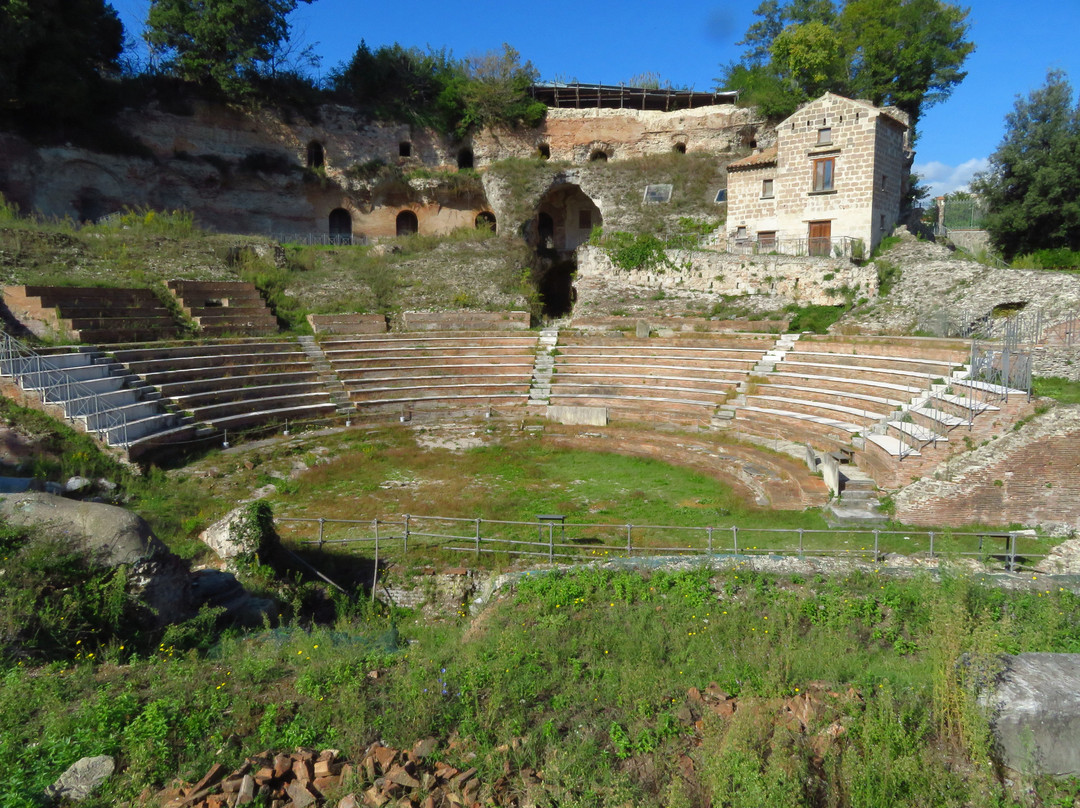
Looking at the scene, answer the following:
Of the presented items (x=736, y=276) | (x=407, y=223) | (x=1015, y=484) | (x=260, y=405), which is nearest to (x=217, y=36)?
(x=407, y=223)

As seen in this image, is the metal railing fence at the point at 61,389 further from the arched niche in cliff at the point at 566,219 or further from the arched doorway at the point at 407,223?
the arched niche in cliff at the point at 566,219

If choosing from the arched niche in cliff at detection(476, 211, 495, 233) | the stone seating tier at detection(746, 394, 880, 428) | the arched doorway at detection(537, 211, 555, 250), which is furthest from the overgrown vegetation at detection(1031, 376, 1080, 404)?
the arched niche in cliff at detection(476, 211, 495, 233)

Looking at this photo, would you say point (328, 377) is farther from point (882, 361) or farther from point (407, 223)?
point (407, 223)

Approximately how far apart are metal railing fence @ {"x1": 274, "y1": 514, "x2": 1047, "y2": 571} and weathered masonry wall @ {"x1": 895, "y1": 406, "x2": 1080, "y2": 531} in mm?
599

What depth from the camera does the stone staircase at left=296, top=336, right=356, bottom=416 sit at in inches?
723

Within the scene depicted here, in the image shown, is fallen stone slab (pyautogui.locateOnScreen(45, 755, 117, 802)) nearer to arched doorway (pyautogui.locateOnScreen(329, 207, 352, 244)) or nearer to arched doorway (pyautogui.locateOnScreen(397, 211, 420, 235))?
arched doorway (pyautogui.locateOnScreen(329, 207, 352, 244))

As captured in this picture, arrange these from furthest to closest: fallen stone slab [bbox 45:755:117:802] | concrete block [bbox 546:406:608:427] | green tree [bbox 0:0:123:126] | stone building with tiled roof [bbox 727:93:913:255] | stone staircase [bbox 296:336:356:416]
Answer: green tree [bbox 0:0:123:126], stone building with tiled roof [bbox 727:93:913:255], stone staircase [bbox 296:336:356:416], concrete block [bbox 546:406:608:427], fallen stone slab [bbox 45:755:117:802]

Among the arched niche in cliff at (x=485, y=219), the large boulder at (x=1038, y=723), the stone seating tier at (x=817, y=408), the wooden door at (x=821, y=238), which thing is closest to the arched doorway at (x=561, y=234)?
the arched niche in cliff at (x=485, y=219)

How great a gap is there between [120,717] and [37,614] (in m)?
1.77

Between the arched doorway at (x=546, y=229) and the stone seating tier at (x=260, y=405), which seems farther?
the arched doorway at (x=546, y=229)

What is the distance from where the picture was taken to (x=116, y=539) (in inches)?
267

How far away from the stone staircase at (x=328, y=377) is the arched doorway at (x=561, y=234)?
13398 millimetres

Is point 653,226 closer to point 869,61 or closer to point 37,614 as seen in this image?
point 869,61

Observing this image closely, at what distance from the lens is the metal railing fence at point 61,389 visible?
44.4ft
